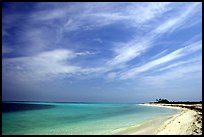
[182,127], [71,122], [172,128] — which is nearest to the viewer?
[182,127]

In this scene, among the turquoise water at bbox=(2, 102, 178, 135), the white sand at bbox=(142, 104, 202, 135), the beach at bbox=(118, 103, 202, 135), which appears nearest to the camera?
the white sand at bbox=(142, 104, 202, 135)

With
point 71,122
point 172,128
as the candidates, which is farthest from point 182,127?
point 71,122

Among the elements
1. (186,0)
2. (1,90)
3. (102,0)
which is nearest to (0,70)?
(1,90)

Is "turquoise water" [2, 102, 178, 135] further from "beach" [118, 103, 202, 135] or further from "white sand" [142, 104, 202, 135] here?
"white sand" [142, 104, 202, 135]

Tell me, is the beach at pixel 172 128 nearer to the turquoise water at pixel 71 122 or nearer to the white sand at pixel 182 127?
the white sand at pixel 182 127

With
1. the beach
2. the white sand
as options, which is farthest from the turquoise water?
the white sand

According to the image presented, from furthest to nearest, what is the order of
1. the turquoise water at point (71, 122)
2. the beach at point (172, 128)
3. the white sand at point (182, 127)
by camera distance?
1. the turquoise water at point (71, 122)
2. the beach at point (172, 128)
3. the white sand at point (182, 127)

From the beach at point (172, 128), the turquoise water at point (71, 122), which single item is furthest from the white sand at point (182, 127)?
the turquoise water at point (71, 122)

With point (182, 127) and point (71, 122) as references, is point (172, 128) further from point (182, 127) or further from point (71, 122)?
point (71, 122)

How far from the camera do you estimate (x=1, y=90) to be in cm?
509

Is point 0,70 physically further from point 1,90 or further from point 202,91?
point 202,91

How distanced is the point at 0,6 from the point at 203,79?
16.9 ft

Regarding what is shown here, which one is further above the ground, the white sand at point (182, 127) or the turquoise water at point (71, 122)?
the white sand at point (182, 127)

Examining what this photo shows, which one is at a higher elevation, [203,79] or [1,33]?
[1,33]
